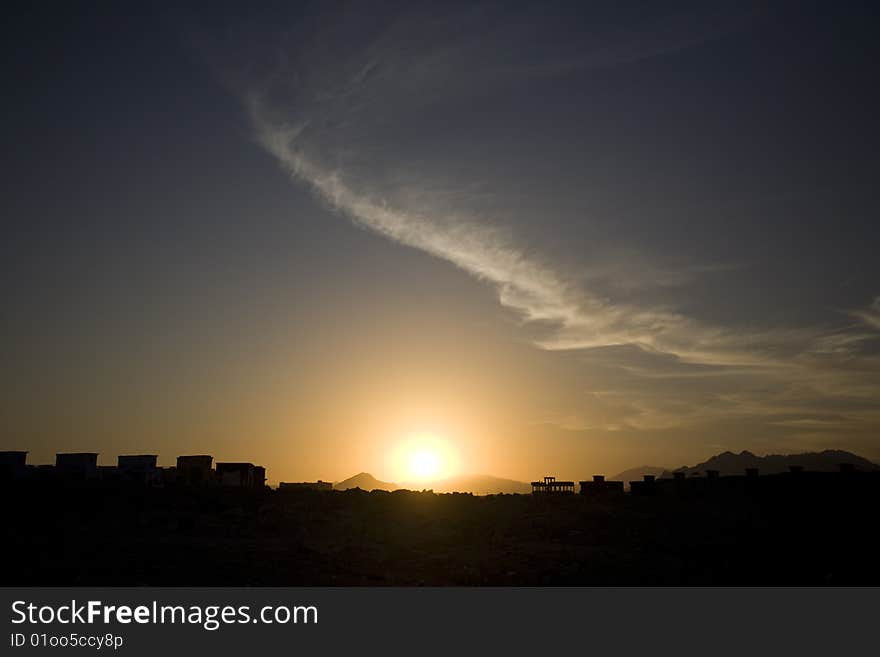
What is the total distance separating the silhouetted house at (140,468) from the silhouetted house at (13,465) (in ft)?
17.6

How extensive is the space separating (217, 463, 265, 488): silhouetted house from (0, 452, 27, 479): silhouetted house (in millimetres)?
11789

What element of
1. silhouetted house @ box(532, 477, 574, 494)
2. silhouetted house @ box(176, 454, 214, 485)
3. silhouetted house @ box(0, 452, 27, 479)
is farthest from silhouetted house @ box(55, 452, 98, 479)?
silhouetted house @ box(532, 477, 574, 494)

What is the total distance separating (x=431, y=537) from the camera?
1238 inches

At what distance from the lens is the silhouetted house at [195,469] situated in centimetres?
4425

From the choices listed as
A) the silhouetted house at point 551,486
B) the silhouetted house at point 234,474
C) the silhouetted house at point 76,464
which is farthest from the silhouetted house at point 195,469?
the silhouetted house at point 551,486

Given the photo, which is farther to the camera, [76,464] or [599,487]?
[599,487]

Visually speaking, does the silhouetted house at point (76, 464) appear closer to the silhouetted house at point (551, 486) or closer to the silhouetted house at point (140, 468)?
the silhouetted house at point (140, 468)

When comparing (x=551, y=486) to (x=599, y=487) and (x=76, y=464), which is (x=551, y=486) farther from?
(x=76, y=464)

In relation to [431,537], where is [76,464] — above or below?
above

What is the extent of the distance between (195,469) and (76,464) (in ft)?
25.6

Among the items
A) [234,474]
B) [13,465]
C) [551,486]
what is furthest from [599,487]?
[13,465]
